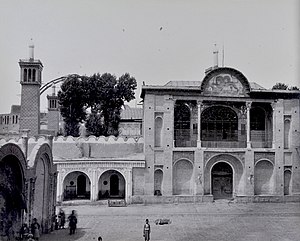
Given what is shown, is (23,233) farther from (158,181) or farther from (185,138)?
(185,138)

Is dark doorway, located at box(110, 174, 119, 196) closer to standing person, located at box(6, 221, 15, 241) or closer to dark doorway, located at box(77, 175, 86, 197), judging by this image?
dark doorway, located at box(77, 175, 86, 197)

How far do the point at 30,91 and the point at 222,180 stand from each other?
1826cm

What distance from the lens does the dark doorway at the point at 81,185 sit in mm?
35759

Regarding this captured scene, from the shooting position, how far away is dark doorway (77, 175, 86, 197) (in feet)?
117

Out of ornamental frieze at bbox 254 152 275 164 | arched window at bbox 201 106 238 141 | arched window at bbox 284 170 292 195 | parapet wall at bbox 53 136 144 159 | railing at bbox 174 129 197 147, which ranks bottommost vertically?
arched window at bbox 284 170 292 195

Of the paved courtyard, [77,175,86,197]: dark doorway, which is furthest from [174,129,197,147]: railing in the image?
[77,175,86,197]: dark doorway

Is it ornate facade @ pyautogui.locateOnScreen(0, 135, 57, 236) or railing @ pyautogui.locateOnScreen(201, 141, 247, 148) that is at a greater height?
railing @ pyautogui.locateOnScreen(201, 141, 247, 148)

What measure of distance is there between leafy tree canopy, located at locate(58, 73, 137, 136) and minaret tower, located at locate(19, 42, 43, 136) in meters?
7.55

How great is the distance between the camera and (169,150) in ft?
114

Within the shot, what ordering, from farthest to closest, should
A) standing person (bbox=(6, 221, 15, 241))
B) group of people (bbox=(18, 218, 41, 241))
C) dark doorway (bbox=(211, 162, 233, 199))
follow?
dark doorway (bbox=(211, 162, 233, 199))
group of people (bbox=(18, 218, 41, 241))
standing person (bbox=(6, 221, 15, 241))

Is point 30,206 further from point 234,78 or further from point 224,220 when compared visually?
point 234,78

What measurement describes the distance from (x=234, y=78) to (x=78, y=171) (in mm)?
14195

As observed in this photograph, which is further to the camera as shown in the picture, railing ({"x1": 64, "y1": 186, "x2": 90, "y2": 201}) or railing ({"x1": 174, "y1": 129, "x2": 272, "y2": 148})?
railing ({"x1": 174, "y1": 129, "x2": 272, "y2": 148})

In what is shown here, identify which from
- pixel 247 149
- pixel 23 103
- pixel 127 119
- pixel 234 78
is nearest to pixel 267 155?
pixel 247 149
